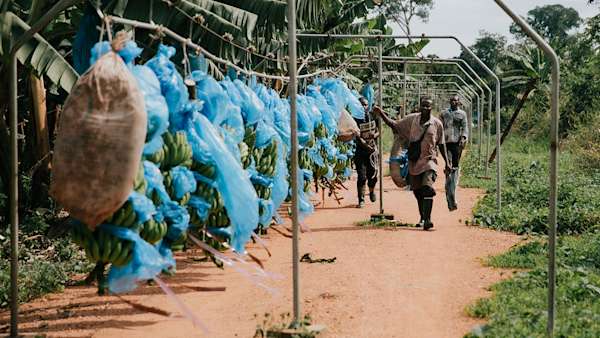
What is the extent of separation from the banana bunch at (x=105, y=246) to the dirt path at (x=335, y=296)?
19.8 inches

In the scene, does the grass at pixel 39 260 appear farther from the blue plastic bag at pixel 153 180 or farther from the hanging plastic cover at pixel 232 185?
the blue plastic bag at pixel 153 180

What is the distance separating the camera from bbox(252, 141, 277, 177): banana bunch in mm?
8273

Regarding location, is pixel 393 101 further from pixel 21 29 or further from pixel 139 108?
pixel 139 108

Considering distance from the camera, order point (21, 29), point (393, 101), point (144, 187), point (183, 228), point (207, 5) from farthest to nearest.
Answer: point (393, 101), point (207, 5), point (21, 29), point (183, 228), point (144, 187)

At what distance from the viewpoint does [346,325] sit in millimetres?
7055

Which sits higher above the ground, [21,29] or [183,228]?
[21,29]

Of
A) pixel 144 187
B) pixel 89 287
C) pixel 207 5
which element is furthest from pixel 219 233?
pixel 207 5

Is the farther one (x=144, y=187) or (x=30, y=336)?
(x=30, y=336)

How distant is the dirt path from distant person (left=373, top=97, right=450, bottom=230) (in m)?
0.82

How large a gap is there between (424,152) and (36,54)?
629cm

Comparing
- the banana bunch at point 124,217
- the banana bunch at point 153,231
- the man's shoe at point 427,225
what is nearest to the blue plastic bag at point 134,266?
the banana bunch at point 124,217

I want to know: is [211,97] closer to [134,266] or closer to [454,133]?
[134,266]

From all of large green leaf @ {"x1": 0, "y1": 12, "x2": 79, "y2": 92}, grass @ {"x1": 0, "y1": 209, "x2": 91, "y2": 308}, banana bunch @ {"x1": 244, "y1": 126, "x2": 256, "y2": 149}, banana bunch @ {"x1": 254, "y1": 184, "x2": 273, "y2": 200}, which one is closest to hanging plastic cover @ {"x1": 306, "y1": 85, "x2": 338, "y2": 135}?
grass @ {"x1": 0, "y1": 209, "x2": 91, "y2": 308}

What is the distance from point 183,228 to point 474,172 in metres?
20.7
